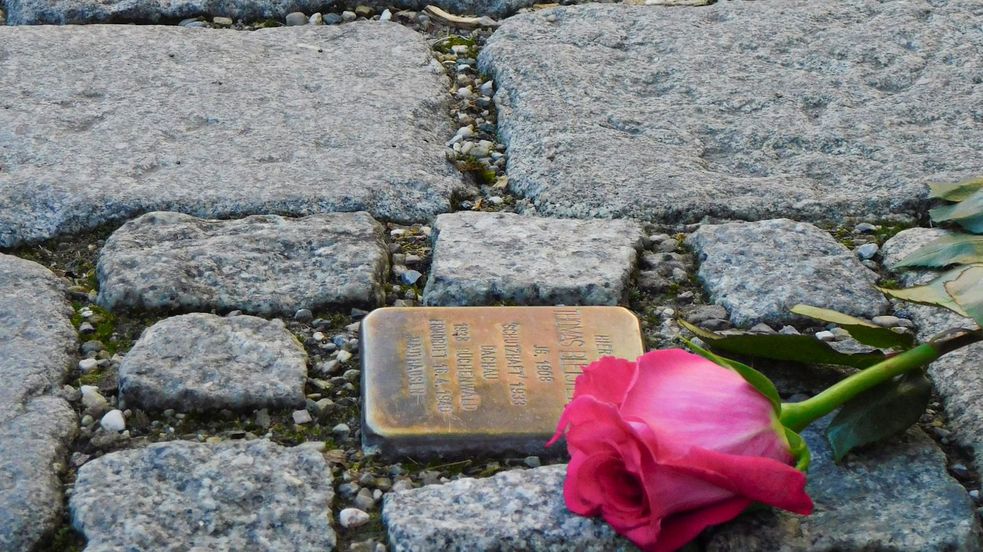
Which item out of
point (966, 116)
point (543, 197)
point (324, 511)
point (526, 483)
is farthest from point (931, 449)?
point (966, 116)

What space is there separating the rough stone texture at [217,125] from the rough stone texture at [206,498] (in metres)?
0.69

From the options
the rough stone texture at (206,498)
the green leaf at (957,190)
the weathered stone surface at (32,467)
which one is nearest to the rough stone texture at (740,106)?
Answer: the green leaf at (957,190)

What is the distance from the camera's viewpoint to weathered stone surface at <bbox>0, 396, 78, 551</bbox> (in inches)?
53.6

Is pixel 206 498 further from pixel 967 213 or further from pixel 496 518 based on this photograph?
pixel 967 213

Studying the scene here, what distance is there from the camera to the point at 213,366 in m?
1.65

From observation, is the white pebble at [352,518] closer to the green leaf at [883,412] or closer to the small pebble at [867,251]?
the green leaf at [883,412]

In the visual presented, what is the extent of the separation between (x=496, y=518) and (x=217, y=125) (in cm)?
132

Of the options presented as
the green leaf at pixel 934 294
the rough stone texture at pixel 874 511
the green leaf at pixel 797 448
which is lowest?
the rough stone texture at pixel 874 511

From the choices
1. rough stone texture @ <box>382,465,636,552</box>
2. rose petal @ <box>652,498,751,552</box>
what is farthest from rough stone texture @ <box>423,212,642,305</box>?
rose petal @ <box>652,498,751,552</box>

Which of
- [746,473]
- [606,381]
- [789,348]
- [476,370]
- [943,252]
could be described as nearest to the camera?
[746,473]

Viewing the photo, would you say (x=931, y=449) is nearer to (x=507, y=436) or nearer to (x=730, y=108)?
(x=507, y=436)

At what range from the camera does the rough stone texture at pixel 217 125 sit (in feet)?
6.89

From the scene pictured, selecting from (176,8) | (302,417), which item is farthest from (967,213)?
(176,8)

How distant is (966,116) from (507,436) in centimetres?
140
